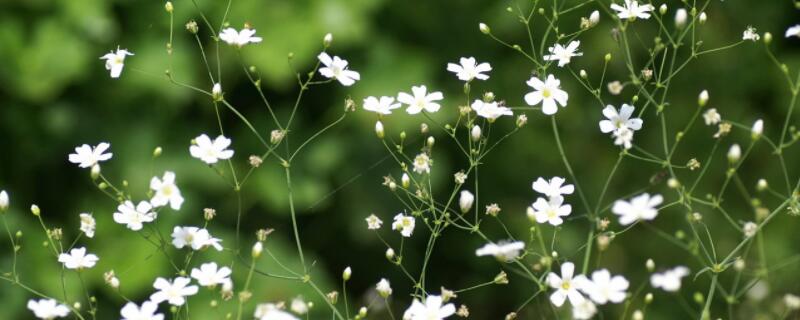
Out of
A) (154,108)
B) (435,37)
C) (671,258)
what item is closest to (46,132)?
(154,108)

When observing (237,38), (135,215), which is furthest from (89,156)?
(237,38)

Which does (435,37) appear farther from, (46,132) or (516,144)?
(46,132)

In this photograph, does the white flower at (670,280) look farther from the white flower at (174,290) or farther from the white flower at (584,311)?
the white flower at (174,290)

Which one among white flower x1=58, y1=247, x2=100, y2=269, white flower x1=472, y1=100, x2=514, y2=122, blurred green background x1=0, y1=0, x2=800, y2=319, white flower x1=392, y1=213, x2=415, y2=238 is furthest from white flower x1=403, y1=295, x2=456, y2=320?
blurred green background x1=0, y1=0, x2=800, y2=319

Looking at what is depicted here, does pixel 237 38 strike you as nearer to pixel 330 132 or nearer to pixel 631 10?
pixel 631 10

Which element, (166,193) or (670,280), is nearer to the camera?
(670,280)
